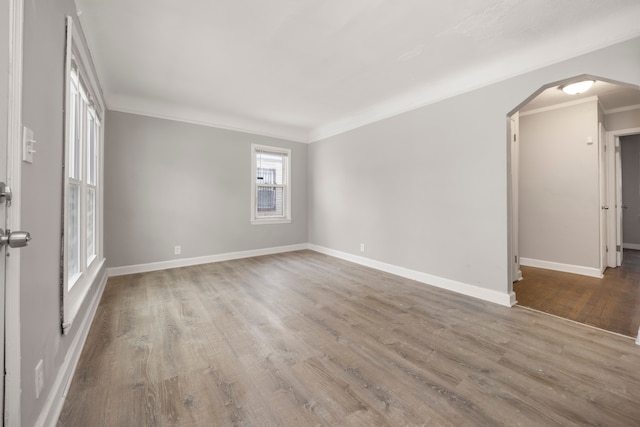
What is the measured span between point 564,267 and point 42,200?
5948 millimetres

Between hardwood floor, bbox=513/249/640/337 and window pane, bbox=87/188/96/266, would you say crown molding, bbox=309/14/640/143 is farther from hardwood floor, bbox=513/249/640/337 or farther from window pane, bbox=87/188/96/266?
window pane, bbox=87/188/96/266

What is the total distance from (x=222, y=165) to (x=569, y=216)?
18.8 ft

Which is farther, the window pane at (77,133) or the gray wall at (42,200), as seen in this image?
the window pane at (77,133)

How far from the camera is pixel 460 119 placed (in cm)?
312

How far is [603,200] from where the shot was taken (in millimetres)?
3877

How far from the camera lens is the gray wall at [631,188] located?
5770mm

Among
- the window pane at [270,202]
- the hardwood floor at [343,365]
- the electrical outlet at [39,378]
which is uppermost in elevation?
the window pane at [270,202]

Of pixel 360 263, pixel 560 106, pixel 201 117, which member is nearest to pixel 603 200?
pixel 560 106

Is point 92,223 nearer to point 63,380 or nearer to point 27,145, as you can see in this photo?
point 63,380

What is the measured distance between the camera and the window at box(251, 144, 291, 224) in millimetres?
5055

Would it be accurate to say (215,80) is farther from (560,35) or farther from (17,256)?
(560,35)

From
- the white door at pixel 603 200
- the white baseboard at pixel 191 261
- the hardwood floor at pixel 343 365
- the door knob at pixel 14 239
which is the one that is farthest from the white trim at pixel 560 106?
the door knob at pixel 14 239

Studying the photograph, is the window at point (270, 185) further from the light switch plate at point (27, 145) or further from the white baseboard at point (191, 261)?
the light switch plate at point (27, 145)

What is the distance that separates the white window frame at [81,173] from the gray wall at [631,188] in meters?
9.49
